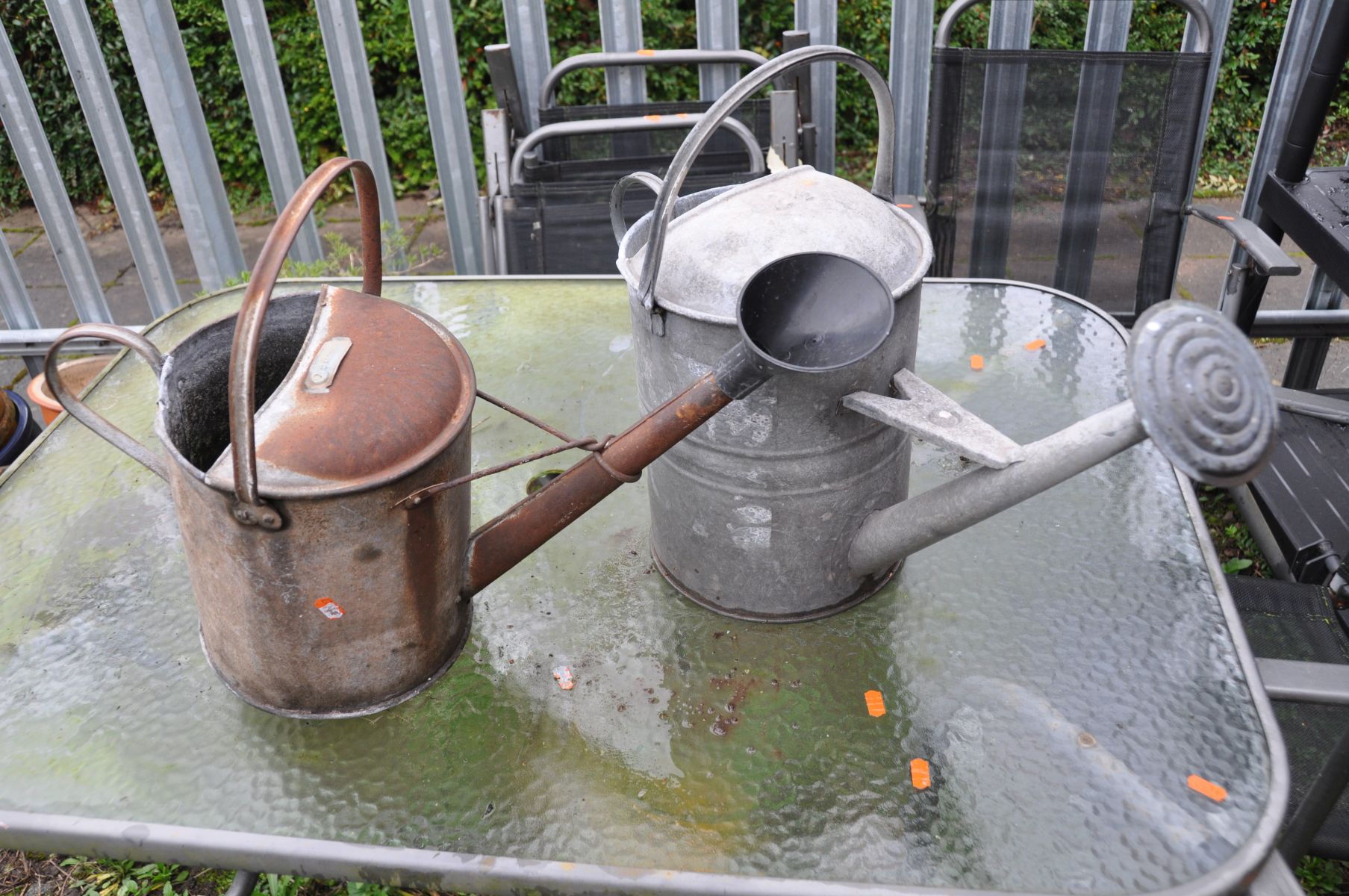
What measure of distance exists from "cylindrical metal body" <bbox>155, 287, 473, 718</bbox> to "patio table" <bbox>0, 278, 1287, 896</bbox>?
0.22 feet

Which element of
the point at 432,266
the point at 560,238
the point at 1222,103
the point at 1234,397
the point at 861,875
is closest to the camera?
the point at 1234,397

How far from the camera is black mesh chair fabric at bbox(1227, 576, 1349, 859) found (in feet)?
4.88

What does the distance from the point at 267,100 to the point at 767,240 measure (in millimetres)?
2262

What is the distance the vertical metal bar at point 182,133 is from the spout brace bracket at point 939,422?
2.43m

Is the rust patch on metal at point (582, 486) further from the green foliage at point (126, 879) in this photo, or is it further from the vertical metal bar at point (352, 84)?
the vertical metal bar at point (352, 84)

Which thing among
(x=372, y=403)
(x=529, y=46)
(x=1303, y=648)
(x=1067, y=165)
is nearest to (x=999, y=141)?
(x=1067, y=165)

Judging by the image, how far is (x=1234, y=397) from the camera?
90 cm

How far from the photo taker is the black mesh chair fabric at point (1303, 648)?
1.49 meters

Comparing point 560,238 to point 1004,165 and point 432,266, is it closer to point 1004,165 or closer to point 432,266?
point 1004,165

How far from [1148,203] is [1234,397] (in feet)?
6.33

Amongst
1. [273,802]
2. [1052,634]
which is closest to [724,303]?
[1052,634]

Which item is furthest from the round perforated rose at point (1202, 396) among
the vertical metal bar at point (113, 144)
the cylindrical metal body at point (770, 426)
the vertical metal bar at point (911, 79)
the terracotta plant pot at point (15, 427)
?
the vertical metal bar at point (113, 144)

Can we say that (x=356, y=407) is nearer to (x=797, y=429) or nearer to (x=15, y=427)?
(x=797, y=429)

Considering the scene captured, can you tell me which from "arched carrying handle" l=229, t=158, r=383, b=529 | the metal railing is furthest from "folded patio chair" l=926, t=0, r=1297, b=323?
"arched carrying handle" l=229, t=158, r=383, b=529
